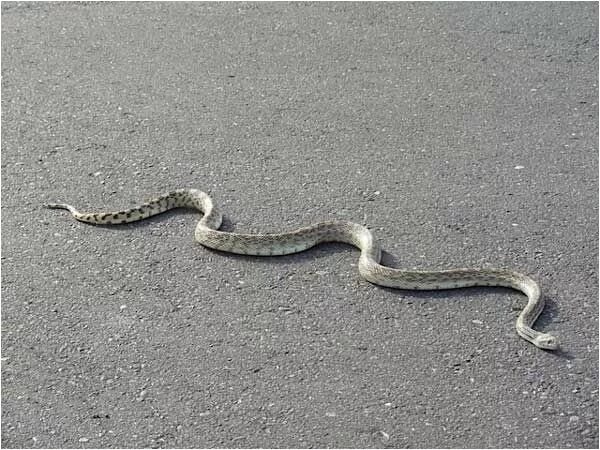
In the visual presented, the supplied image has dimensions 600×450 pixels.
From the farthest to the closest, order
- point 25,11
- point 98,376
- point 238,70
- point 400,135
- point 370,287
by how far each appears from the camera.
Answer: point 25,11, point 238,70, point 400,135, point 370,287, point 98,376

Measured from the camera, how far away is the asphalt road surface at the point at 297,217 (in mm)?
5207

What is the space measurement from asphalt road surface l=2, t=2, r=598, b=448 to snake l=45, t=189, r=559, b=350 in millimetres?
71

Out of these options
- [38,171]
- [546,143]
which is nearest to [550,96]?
[546,143]

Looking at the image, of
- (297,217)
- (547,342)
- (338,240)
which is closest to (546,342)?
(547,342)

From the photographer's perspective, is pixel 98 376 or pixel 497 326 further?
pixel 497 326

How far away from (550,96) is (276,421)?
502 centimetres

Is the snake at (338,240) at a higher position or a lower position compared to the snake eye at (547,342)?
lower

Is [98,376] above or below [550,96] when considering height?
below

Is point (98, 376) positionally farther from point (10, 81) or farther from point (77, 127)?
point (10, 81)

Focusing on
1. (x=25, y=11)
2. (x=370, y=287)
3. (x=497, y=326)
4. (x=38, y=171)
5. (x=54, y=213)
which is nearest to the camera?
(x=497, y=326)

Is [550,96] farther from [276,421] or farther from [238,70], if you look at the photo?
Answer: [276,421]

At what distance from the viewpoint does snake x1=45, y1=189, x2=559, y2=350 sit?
6.11 meters

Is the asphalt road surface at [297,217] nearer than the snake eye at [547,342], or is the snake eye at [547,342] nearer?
the asphalt road surface at [297,217]

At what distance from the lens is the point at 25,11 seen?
433 inches
